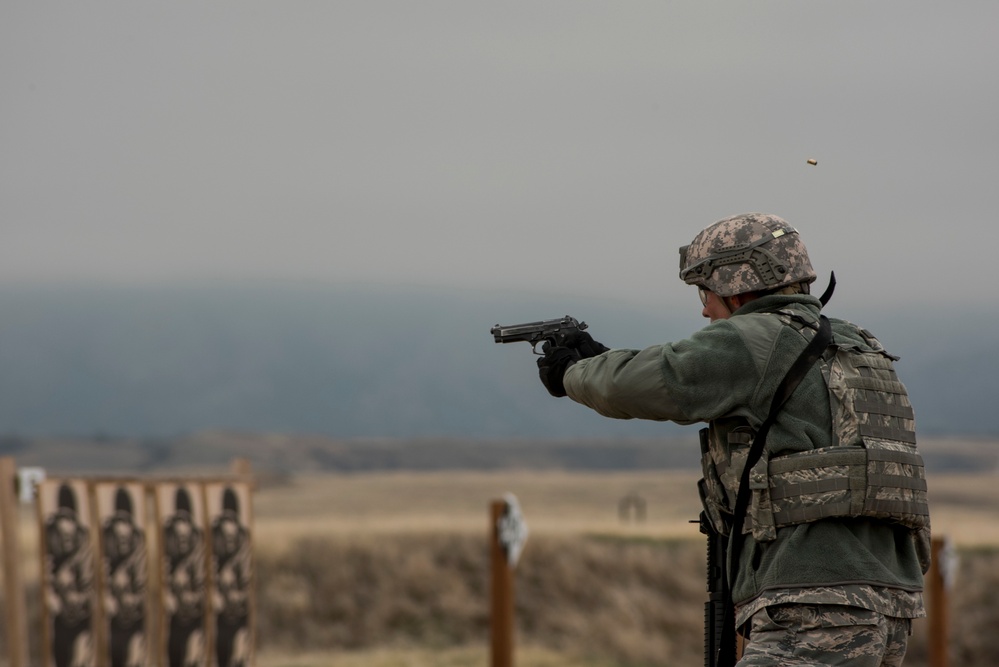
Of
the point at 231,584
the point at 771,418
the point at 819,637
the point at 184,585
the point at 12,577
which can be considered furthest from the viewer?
the point at 231,584

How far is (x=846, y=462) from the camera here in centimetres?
441

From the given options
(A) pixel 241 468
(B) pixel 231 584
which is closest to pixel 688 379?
(B) pixel 231 584

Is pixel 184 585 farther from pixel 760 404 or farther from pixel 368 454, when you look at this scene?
pixel 368 454

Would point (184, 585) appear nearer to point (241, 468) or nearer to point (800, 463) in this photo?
point (241, 468)

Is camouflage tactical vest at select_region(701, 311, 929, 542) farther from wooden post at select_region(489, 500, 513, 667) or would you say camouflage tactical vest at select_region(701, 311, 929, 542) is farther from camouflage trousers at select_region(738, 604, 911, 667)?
wooden post at select_region(489, 500, 513, 667)

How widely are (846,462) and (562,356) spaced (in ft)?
3.52

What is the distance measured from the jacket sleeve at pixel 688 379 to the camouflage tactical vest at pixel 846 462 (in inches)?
6.5

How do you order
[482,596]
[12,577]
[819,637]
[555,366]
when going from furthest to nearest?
1. [482,596]
2. [12,577]
3. [555,366]
4. [819,637]

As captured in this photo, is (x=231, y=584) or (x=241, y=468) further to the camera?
(x=241, y=468)

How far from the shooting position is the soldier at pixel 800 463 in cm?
437

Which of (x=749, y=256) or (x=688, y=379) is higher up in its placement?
(x=749, y=256)

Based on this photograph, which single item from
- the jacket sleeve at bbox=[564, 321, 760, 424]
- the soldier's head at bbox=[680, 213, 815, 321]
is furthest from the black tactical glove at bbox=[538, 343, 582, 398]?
the soldier's head at bbox=[680, 213, 815, 321]

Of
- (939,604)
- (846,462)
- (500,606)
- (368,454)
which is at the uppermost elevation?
(368,454)

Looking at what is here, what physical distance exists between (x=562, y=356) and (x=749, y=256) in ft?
2.48
